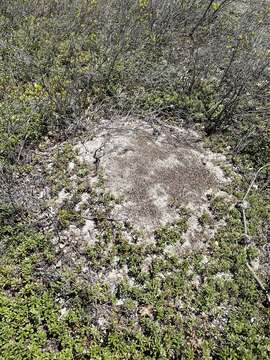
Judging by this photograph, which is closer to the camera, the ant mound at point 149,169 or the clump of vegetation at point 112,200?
the clump of vegetation at point 112,200

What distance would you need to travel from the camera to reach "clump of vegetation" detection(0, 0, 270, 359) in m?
4.29

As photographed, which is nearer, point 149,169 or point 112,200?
point 112,200

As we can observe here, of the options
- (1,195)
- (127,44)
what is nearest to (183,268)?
(1,195)

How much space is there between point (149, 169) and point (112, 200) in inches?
34.6

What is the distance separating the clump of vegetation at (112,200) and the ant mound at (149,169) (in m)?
0.21

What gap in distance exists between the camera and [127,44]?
8492 millimetres

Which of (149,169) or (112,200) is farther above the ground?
(149,169)

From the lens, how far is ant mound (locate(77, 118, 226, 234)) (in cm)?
545

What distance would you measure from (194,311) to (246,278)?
0.92 m

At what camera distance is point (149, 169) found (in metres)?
5.91

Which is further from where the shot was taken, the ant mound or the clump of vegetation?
the ant mound

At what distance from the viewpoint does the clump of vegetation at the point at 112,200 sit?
4.29m

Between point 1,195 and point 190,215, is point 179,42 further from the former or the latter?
point 1,195

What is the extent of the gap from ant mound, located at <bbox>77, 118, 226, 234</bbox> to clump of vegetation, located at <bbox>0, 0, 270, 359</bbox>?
21 centimetres
